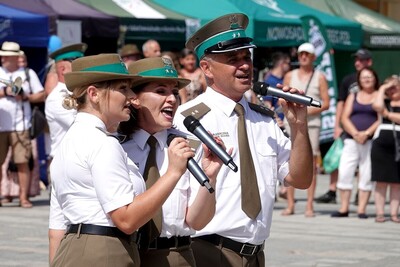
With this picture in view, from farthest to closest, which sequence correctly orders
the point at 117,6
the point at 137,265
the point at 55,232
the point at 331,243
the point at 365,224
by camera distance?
the point at 117,6, the point at 365,224, the point at 331,243, the point at 55,232, the point at 137,265

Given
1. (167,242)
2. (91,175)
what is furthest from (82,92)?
(167,242)

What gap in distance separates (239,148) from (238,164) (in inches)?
3.1

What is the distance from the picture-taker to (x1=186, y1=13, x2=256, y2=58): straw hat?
5.60 m

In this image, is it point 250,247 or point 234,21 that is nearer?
point 250,247

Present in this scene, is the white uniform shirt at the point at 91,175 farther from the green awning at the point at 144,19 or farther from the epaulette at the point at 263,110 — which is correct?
the green awning at the point at 144,19

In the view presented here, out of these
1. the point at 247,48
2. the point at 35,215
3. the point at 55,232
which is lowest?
the point at 35,215

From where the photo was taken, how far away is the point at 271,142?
18.9ft

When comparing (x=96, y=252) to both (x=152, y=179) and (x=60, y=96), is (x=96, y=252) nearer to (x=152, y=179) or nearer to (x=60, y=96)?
(x=152, y=179)

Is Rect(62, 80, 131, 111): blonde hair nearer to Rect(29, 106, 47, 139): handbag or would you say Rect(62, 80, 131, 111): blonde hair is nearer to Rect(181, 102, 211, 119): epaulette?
Rect(181, 102, 211, 119): epaulette

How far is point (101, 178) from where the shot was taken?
4441mm

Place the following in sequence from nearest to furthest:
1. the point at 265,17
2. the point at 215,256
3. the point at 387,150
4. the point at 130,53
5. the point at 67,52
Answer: the point at 215,256
the point at 67,52
the point at 387,150
the point at 130,53
the point at 265,17

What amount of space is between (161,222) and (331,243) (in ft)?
22.7

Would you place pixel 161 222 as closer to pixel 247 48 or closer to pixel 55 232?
pixel 55 232

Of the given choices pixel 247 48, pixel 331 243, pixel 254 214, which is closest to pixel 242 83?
pixel 247 48
